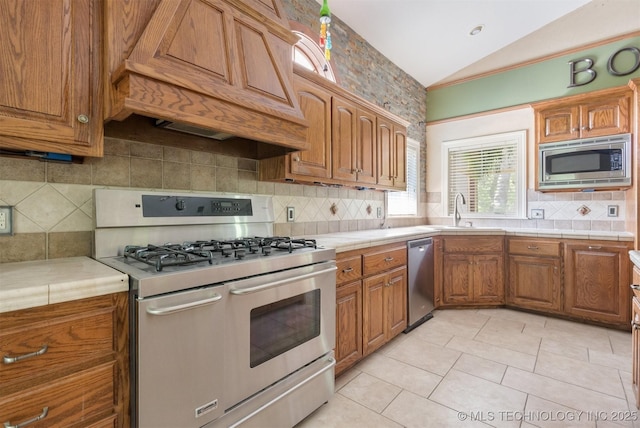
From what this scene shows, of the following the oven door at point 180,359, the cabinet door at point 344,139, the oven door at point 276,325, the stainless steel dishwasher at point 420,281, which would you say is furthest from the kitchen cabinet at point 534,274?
the oven door at point 180,359

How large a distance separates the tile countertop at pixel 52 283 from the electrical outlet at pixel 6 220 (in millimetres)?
139

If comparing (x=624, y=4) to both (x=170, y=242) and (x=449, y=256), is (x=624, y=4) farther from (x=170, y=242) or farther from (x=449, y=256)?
(x=170, y=242)

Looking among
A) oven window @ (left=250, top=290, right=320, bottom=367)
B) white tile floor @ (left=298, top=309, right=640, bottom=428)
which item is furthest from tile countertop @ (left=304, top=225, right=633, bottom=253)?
white tile floor @ (left=298, top=309, right=640, bottom=428)

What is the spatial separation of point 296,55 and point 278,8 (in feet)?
2.97

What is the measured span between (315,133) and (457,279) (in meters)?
2.42

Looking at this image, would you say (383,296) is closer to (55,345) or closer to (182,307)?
(182,307)

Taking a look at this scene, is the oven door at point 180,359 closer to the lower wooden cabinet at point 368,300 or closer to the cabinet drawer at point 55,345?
the cabinet drawer at point 55,345

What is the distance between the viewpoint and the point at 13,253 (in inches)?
50.4

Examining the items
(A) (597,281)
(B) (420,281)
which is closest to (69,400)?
(B) (420,281)

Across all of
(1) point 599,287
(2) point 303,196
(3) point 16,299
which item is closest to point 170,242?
(3) point 16,299

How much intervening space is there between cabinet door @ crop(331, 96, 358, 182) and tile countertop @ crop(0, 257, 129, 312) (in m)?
1.70

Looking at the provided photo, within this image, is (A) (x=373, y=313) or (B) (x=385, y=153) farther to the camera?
(B) (x=385, y=153)

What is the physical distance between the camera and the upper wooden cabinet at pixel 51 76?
3.46 ft

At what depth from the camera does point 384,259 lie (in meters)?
2.41
